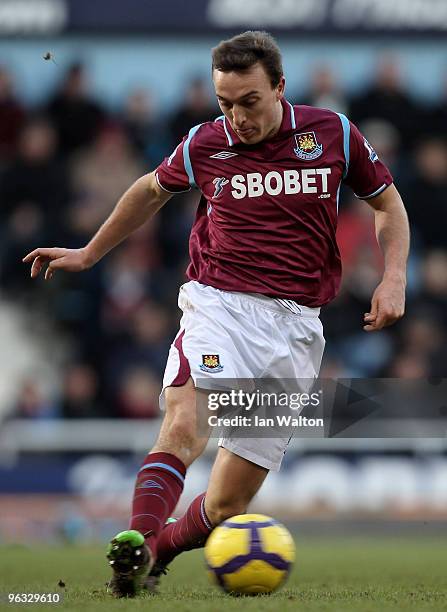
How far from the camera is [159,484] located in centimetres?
469

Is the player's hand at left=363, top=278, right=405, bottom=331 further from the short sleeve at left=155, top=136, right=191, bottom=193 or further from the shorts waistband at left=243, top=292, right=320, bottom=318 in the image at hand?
the short sleeve at left=155, top=136, right=191, bottom=193

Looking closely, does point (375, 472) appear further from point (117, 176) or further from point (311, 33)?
point (311, 33)

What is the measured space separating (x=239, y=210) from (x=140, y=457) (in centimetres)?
682

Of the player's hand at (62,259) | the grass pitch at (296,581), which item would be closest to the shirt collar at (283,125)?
the player's hand at (62,259)

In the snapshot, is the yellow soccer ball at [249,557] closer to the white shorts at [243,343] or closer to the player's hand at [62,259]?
the white shorts at [243,343]

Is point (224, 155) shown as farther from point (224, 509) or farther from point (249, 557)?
point (249, 557)

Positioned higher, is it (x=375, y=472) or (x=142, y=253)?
(x=142, y=253)

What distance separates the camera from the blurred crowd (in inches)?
490

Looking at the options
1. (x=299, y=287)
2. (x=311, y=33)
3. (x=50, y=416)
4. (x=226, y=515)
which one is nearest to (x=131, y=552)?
(x=226, y=515)

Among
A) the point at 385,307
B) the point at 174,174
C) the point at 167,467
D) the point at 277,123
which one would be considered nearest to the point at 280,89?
the point at 277,123

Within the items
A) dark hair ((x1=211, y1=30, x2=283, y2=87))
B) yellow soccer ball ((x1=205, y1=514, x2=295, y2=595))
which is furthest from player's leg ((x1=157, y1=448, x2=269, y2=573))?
dark hair ((x1=211, y1=30, x2=283, y2=87))

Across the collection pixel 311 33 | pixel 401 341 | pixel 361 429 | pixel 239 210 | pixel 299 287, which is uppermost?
pixel 311 33

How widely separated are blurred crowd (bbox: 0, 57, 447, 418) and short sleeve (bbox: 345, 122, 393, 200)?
270 inches

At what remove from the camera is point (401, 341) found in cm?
1282
